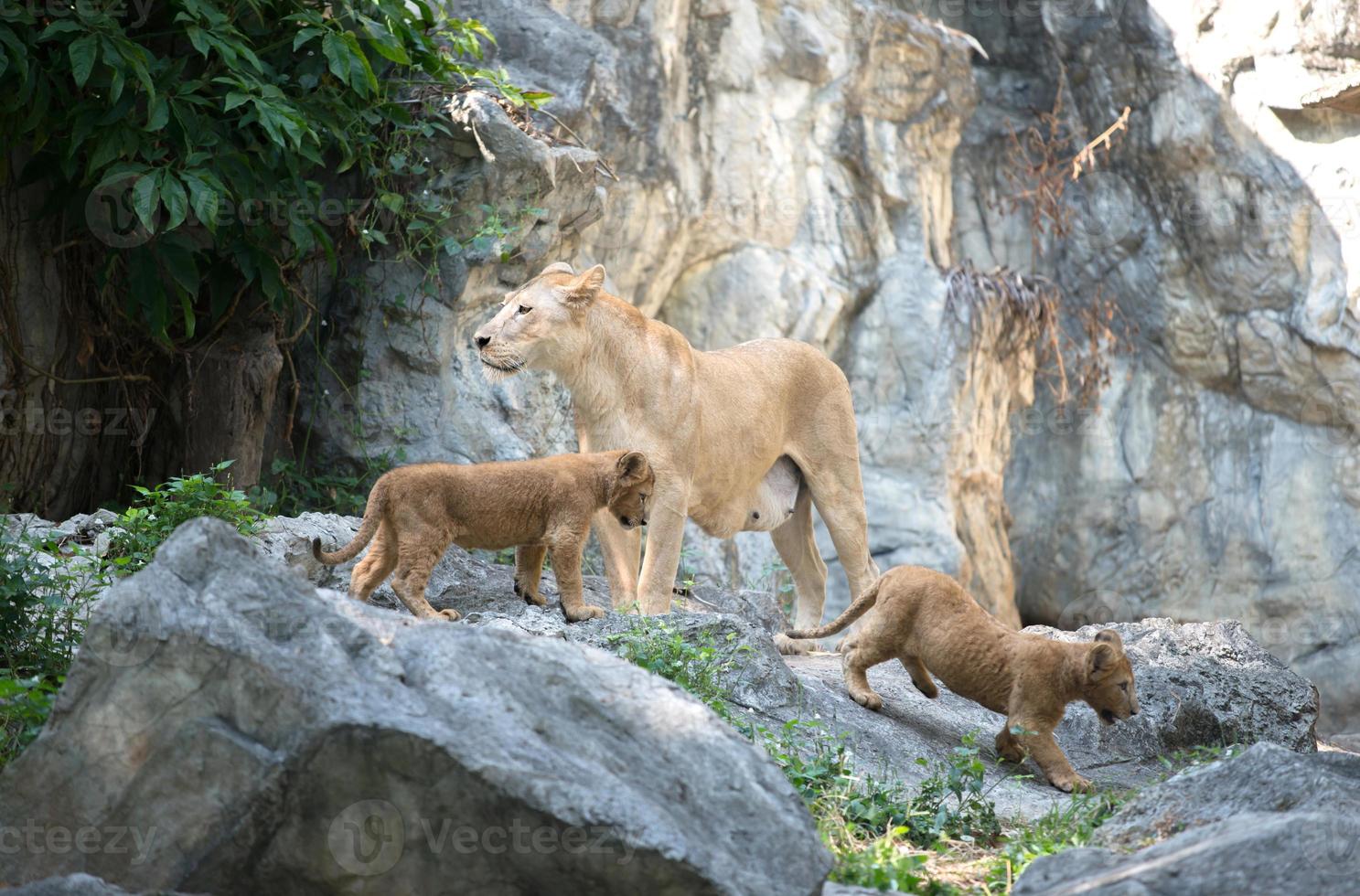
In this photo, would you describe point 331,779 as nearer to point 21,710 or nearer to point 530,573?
point 21,710

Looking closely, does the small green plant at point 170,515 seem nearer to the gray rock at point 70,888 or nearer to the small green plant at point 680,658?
the small green plant at point 680,658

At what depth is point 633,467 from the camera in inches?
243

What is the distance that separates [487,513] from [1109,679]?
8.68ft

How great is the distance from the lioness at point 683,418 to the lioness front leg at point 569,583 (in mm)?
848

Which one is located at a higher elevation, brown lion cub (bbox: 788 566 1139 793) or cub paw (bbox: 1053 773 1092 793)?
brown lion cub (bbox: 788 566 1139 793)

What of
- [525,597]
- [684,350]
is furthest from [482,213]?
[525,597]

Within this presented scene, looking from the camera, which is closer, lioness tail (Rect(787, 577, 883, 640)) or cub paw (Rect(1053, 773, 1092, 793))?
cub paw (Rect(1053, 773, 1092, 793))

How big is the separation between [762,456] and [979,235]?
8.59m

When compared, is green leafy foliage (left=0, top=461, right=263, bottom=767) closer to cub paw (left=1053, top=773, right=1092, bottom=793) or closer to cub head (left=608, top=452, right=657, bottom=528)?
cub head (left=608, top=452, right=657, bottom=528)

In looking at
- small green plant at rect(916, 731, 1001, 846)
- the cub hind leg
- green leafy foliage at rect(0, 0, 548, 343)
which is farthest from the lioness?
small green plant at rect(916, 731, 1001, 846)

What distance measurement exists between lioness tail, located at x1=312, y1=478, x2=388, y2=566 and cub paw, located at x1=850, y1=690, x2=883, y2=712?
2212 millimetres

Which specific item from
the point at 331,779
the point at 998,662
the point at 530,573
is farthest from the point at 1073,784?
the point at 331,779

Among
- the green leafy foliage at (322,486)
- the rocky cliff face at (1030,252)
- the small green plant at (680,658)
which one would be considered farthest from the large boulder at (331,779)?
the rocky cliff face at (1030,252)

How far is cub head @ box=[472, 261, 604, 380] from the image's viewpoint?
7172mm
